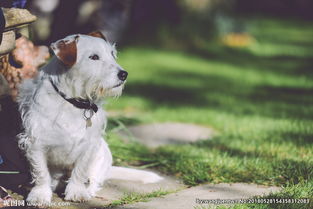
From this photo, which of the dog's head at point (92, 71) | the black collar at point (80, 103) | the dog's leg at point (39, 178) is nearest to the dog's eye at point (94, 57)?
the dog's head at point (92, 71)

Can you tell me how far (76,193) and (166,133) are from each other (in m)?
2.32

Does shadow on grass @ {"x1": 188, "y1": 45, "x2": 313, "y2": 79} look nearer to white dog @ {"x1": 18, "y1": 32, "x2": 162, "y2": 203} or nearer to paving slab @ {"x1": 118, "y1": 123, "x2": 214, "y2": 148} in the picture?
paving slab @ {"x1": 118, "y1": 123, "x2": 214, "y2": 148}

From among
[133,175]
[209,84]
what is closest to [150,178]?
[133,175]

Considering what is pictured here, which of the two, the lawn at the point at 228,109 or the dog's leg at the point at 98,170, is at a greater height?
the dog's leg at the point at 98,170

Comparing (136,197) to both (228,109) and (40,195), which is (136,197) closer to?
(40,195)

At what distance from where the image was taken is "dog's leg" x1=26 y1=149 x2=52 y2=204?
3762 millimetres

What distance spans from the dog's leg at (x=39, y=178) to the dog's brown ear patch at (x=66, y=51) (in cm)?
69

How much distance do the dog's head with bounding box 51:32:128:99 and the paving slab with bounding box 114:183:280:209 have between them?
34.5 inches

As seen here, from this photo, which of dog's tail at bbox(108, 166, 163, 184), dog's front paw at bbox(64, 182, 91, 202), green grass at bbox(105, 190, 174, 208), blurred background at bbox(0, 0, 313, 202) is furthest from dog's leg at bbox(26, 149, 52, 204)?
blurred background at bbox(0, 0, 313, 202)

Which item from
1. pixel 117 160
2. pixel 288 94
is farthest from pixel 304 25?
pixel 117 160

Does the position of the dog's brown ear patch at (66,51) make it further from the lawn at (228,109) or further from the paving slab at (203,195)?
the lawn at (228,109)

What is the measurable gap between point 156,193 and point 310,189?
1183 millimetres

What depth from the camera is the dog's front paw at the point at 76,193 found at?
3879 mm

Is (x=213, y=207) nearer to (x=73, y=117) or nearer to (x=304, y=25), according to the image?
(x=73, y=117)
